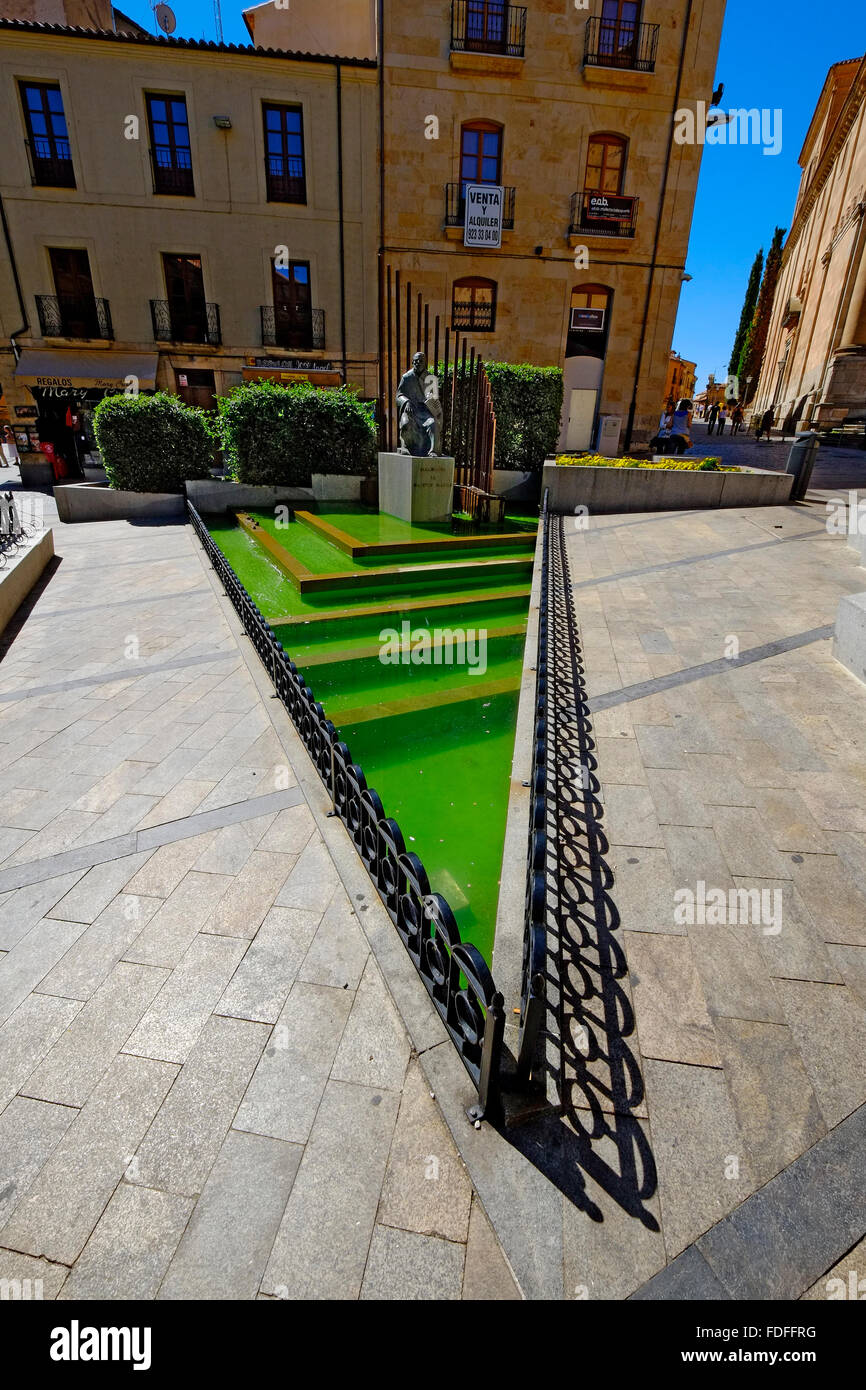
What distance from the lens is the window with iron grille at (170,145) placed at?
63.0 ft

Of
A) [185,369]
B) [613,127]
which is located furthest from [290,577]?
[613,127]

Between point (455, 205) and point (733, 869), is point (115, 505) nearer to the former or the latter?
point (455, 205)

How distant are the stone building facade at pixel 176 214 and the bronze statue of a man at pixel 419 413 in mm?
10662

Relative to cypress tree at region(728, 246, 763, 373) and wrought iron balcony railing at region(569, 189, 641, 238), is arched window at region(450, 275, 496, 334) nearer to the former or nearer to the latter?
wrought iron balcony railing at region(569, 189, 641, 238)

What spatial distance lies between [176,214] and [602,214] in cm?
1349

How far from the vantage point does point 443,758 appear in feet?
17.2

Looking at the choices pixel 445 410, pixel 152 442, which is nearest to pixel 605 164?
pixel 445 410

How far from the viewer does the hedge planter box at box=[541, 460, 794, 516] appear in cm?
1346

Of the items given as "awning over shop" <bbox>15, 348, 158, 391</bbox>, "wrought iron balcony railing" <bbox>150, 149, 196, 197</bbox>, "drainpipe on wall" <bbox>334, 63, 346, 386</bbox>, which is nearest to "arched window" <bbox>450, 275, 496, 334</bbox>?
"drainpipe on wall" <bbox>334, 63, 346, 386</bbox>

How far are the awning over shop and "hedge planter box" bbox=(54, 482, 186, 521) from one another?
748cm

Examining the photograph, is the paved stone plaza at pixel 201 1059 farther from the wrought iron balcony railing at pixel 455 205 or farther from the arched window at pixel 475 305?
the wrought iron balcony railing at pixel 455 205

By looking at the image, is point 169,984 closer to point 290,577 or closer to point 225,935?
point 225,935

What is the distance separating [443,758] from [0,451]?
91.2 ft

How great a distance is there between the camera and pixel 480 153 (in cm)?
1964
